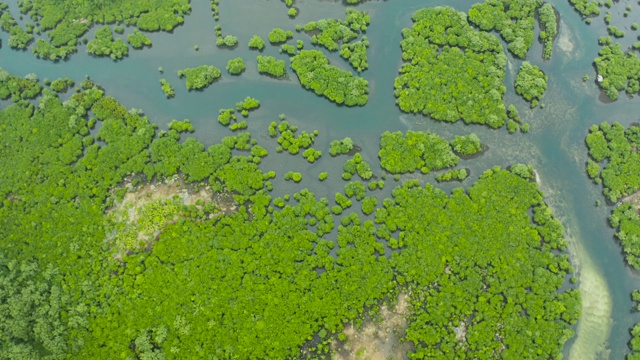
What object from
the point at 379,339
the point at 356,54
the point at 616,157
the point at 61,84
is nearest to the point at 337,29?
the point at 356,54

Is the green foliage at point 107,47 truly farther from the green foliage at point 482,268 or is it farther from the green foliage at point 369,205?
the green foliage at point 482,268

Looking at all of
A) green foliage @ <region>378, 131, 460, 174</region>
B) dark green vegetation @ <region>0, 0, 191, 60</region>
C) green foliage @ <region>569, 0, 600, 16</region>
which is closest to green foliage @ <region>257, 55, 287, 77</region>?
dark green vegetation @ <region>0, 0, 191, 60</region>

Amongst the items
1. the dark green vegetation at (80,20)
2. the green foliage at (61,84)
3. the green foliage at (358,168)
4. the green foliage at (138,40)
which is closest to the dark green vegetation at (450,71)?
the green foliage at (358,168)

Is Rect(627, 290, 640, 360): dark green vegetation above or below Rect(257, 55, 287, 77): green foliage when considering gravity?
below

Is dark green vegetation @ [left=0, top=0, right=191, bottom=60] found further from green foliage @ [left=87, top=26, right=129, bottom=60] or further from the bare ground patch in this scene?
the bare ground patch

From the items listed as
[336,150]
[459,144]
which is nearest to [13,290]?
[336,150]

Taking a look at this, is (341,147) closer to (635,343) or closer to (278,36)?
(278,36)
